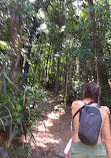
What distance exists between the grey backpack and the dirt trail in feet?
3.44

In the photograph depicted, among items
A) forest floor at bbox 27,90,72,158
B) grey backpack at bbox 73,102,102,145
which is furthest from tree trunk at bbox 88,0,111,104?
grey backpack at bbox 73,102,102,145

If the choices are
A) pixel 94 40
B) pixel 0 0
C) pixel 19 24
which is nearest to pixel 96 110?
pixel 19 24

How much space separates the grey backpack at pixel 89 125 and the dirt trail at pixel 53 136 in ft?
3.44

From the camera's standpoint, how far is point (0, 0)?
7.57 ft

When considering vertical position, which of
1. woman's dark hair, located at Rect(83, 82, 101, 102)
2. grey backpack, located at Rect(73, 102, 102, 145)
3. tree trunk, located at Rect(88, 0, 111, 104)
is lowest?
grey backpack, located at Rect(73, 102, 102, 145)

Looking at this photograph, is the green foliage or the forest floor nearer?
the green foliage

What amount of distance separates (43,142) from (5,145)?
2254 millimetres

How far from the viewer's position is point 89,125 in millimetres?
1311

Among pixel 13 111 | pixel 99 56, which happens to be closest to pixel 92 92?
pixel 13 111

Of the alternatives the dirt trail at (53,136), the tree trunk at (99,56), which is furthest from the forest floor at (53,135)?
the tree trunk at (99,56)

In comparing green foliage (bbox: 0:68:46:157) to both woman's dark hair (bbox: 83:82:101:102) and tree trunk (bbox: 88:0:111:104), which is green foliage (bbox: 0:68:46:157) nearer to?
woman's dark hair (bbox: 83:82:101:102)

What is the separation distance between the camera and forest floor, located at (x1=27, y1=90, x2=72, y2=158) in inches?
136

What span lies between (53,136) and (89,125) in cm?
363

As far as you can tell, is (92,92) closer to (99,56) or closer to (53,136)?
(53,136)
